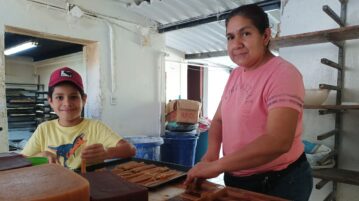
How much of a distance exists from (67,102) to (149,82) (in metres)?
2.02

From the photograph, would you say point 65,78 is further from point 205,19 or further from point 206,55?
point 206,55

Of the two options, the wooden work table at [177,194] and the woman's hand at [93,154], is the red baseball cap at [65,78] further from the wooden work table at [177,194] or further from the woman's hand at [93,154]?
the wooden work table at [177,194]

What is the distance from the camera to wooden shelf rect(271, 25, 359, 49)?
1.46 m

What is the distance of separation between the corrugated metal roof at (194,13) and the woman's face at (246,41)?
1.58m

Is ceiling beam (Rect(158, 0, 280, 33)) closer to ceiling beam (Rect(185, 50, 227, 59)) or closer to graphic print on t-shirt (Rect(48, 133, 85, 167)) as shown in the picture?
ceiling beam (Rect(185, 50, 227, 59))

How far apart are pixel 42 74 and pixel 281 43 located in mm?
5044

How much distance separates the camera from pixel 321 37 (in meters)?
1.61

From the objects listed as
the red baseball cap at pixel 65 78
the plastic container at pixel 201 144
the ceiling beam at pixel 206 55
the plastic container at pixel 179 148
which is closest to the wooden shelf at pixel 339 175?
the red baseball cap at pixel 65 78

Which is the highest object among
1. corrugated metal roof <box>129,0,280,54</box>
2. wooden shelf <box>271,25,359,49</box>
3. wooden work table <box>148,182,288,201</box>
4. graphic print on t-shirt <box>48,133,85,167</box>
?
corrugated metal roof <box>129,0,280,54</box>

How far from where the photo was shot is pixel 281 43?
5.97ft

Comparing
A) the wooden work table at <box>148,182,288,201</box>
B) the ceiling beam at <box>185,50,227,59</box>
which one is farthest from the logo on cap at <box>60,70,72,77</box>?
the ceiling beam at <box>185,50,227,59</box>

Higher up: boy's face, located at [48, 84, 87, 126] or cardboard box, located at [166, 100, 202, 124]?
boy's face, located at [48, 84, 87, 126]

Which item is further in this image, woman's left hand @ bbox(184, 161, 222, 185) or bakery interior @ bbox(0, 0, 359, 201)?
woman's left hand @ bbox(184, 161, 222, 185)

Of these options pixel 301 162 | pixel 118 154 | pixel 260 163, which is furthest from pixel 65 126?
pixel 301 162
